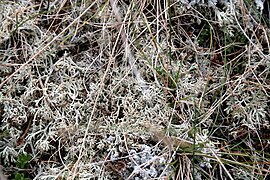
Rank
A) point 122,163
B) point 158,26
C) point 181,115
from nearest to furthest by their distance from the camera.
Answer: point 122,163
point 181,115
point 158,26

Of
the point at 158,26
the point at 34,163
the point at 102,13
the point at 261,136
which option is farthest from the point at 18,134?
the point at 261,136

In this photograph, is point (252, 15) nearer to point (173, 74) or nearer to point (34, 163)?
point (173, 74)

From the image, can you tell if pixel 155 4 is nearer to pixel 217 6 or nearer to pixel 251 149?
pixel 217 6

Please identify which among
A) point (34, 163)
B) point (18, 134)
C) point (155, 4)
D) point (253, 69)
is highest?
point (155, 4)

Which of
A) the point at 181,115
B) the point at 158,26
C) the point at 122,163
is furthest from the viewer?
the point at 158,26

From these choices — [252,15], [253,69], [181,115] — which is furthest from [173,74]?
[252,15]

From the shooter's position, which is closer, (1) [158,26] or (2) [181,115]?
(2) [181,115]

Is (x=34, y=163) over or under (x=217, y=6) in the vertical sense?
under
